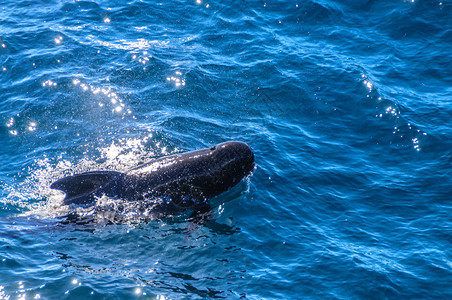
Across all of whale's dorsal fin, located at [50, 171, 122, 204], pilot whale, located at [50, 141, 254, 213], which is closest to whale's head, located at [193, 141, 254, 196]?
pilot whale, located at [50, 141, 254, 213]

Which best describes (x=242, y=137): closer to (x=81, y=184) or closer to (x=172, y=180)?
(x=172, y=180)

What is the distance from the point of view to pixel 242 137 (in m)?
18.4

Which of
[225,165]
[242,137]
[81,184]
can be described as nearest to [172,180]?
[225,165]

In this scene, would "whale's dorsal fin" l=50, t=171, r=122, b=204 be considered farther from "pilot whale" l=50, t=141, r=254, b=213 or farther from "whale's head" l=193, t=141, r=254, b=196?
"whale's head" l=193, t=141, r=254, b=196

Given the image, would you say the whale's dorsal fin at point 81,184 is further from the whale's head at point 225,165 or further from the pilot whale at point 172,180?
the whale's head at point 225,165

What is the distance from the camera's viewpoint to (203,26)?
25328 millimetres

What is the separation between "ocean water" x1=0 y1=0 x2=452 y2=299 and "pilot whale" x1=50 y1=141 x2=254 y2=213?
0.48m

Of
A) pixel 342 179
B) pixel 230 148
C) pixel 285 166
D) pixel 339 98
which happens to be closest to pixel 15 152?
pixel 230 148

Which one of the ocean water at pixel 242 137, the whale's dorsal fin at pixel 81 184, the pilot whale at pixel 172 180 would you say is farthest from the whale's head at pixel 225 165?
the whale's dorsal fin at pixel 81 184

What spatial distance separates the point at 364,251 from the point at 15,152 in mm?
12114

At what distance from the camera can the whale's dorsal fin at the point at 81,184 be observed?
14498mm

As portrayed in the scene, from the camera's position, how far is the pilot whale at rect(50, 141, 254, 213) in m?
14.6

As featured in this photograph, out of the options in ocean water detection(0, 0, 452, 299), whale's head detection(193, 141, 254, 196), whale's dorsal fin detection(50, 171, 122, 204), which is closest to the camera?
ocean water detection(0, 0, 452, 299)

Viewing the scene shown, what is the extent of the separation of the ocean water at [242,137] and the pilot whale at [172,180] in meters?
0.48
